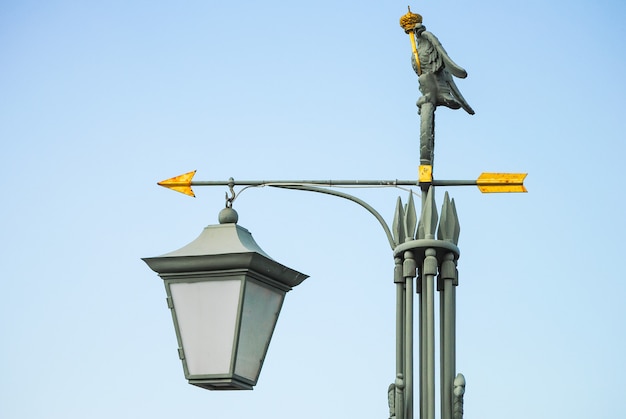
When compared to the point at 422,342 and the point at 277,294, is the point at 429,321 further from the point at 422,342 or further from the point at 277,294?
the point at 277,294

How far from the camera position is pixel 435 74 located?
341 inches

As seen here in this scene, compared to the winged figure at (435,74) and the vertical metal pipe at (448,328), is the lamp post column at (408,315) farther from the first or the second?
the winged figure at (435,74)

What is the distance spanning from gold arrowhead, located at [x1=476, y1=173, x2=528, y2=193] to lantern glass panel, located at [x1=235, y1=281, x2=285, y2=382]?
1.55m

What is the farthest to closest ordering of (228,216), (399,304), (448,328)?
(228,216)
(399,304)
(448,328)

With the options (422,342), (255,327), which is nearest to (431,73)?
(422,342)

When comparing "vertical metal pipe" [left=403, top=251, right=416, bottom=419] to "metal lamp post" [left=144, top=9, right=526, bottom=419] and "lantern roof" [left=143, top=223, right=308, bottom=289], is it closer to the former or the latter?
"metal lamp post" [left=144, top=9, right=526, bottom=419]

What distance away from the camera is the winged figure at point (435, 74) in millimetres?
8660

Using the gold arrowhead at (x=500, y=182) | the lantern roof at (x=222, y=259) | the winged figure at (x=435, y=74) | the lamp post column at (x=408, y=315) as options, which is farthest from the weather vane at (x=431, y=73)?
the lantern roof at (x=222, y=259)

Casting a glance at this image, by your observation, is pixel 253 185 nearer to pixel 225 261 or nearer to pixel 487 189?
pixel 225 261

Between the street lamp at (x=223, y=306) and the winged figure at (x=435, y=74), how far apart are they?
1.63 m

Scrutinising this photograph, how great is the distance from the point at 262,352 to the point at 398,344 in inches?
35.0

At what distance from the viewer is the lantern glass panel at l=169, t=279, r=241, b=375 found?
7.90 metres

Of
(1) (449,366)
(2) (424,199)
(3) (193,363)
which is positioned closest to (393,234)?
(2) (424,199)

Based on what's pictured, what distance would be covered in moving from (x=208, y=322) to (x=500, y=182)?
216 centimetres
